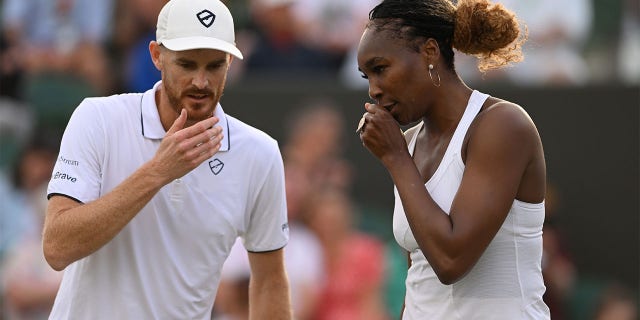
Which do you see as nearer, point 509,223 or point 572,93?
point 509,223

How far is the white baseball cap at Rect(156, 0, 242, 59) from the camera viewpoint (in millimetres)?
3949

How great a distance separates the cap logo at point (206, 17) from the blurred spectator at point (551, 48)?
196 inches

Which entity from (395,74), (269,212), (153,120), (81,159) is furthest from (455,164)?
(81,159)

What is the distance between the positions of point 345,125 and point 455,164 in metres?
4.70

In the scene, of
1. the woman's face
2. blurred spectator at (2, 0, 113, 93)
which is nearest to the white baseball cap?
the woman's face

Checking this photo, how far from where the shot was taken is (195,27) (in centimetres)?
398

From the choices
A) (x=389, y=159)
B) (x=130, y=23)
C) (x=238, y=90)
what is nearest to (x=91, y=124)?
(x=389, y=159)

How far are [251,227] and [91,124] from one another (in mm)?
775

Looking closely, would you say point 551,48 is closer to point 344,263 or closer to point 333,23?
point 333,23

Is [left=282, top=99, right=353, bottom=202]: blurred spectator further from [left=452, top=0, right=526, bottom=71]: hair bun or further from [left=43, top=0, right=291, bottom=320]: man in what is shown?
[left=452, top=0, right=526, bottom=71]: hair bun

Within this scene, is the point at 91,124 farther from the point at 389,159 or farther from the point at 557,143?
the point at 557,143

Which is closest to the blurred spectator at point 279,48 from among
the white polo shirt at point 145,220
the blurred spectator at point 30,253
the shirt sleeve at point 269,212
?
the blurred spectator at point 30,253

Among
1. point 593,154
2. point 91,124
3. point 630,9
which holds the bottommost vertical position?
point 593,154

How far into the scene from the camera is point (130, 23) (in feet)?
29.4
